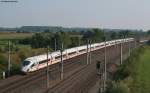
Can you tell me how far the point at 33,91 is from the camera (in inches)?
1439

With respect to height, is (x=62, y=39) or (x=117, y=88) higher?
(x=62, y=39)

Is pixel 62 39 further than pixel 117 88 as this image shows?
Yes

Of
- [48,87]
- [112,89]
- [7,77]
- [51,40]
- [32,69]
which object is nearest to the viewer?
[112,89]

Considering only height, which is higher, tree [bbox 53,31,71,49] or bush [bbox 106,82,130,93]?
tree [bbox 53,31,71,49]

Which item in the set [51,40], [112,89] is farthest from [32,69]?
[51,40]

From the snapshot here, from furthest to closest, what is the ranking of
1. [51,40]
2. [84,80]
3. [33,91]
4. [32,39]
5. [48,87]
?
1. [32,39]
2. [51,40]
3. [84,80]
4. [48,87]
5. [33,91]

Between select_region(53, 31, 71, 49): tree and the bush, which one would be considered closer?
the bush

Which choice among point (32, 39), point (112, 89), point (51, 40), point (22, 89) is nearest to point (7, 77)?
point (22, 89)

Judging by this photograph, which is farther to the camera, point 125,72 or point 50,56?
point 50,56

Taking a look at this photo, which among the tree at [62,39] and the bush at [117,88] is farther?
the tree at [62,39]

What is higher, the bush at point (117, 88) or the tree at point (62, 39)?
the tree at point (62, 39)

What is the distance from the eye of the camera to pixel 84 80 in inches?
1848

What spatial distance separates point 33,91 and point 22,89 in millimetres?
2018

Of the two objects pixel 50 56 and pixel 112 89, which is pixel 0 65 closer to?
pixel 50 56
